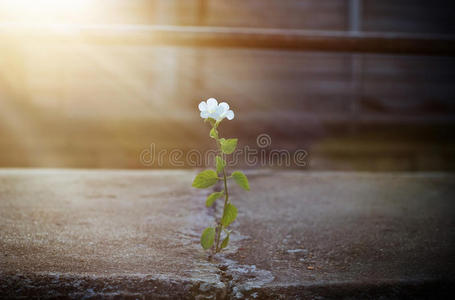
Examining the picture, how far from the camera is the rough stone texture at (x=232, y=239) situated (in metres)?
0.66

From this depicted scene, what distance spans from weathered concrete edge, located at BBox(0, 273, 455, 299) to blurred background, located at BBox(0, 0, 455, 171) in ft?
14.2

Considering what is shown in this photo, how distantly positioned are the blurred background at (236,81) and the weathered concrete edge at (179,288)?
14.2 feet

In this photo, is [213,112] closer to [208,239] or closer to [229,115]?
[229,115]

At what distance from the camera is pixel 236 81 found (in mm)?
5773

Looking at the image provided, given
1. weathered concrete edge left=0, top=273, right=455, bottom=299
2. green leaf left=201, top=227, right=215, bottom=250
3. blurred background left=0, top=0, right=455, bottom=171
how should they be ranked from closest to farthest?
1. weathered concrete edge left=0, top=273, right=455, bottom=299
2. green leaf left=201, top=227, right=215, bottom=250
3. blurred background left=0, top=0, right=455, bottom=171

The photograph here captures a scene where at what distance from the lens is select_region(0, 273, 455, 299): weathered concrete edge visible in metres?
0.63

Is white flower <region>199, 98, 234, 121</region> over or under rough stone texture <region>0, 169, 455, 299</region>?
over

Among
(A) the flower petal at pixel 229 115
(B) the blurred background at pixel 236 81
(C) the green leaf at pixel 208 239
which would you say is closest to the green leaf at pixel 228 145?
(A) the flower petal at pixel 229 115

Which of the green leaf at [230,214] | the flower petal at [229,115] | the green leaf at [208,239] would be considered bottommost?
the green leaf at [208,239]

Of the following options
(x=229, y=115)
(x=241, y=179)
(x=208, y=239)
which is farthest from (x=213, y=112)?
(x=208, y=239)

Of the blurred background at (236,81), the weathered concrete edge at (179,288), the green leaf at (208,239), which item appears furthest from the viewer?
the blurred background at (236,81)

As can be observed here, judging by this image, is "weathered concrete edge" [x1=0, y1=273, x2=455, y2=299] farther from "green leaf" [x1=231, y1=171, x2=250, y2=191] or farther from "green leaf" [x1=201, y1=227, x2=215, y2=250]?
"green leaf" [x1=231, y1=171, x2=250, y2=191]

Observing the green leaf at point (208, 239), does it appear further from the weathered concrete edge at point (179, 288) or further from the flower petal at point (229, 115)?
the flower petal at point (229, 115)

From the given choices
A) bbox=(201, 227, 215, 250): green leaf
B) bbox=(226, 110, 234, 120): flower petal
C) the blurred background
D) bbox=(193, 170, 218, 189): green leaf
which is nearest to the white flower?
bbox=(226, 110, 234, 120): flower petal
